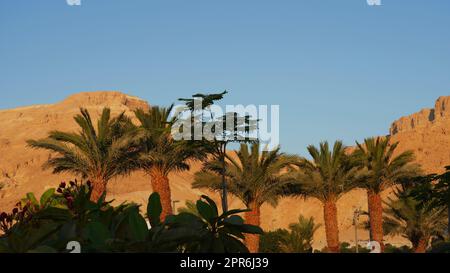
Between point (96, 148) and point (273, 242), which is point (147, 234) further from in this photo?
point (273, 242)

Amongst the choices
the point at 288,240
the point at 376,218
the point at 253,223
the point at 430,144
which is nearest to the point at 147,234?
the point at 253,223

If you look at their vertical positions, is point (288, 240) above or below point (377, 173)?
below

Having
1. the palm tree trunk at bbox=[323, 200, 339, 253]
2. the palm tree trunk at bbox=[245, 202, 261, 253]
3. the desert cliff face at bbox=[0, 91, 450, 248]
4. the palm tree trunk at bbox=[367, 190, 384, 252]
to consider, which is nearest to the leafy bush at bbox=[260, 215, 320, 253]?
the palm tree trunk at bbox=[323, 200, 339, 253]

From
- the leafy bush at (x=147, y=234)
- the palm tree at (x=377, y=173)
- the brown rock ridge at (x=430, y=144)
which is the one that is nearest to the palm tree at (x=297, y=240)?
the palm tree at (x=377, y=173)

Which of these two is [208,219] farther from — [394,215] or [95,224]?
[394,215]

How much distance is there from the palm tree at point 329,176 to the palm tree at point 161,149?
7205mm

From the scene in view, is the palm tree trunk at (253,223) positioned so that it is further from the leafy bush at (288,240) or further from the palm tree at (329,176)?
the leafy bush at (288,240)

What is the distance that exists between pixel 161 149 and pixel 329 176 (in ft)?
33.4

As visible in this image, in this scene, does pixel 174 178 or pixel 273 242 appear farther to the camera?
pixel 174 178

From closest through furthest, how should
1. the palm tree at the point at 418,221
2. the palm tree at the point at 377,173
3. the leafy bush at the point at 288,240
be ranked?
the palm tree at the point at 377,173, the palm tree at the point at 418,221, the leafy bush at the point at 288,240

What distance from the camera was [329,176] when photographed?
3656 cm

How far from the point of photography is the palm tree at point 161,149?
1262 inches

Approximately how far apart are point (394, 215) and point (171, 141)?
1756cm

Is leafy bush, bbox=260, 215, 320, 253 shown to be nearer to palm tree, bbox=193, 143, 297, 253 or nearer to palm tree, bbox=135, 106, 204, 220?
palm tree, bbox=193, 143, 297, 253
